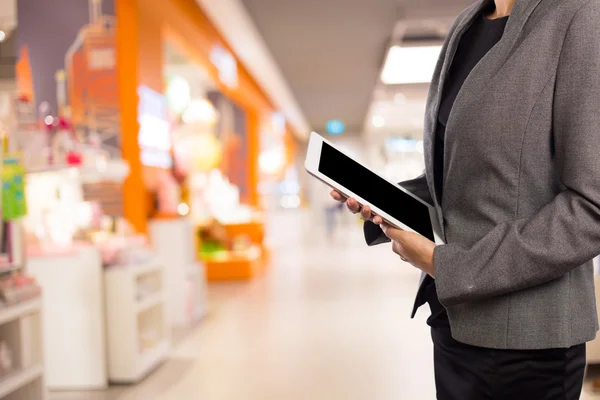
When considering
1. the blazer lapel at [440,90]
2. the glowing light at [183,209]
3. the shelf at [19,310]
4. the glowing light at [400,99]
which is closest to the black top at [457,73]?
the blazer lapel at [440,90]

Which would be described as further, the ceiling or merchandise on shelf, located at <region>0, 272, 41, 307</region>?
the ceiling

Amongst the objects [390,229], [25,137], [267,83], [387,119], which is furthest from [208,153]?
[387,119]

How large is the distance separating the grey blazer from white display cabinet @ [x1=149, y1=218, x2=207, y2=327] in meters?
4.56

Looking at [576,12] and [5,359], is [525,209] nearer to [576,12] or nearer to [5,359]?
[576,12]

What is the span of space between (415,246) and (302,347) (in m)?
3.58

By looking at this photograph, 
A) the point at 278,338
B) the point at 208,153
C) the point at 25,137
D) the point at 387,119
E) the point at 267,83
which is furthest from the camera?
the point at 387,119

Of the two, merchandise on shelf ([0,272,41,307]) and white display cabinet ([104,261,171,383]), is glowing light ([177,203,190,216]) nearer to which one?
white display cabinet ([104,261,171,383])

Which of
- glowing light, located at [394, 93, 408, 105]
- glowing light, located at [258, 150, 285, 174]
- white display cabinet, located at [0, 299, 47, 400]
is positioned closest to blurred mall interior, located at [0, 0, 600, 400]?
white display cabinet, located at [0, 299, 47, 400]

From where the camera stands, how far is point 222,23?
7.10m

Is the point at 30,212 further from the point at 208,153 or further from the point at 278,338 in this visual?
the point at 208,153

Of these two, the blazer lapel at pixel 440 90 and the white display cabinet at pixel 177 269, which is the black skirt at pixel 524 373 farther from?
→ the white display cabinet at pixel 177 269

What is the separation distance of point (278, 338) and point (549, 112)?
13.4 feet

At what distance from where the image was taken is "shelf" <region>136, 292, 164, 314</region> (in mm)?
3904

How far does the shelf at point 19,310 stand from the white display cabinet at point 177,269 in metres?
2.53
